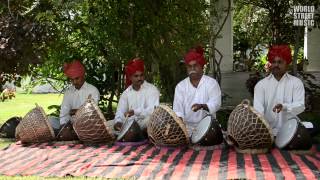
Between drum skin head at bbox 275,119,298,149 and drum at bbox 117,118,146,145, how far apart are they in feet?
5.63

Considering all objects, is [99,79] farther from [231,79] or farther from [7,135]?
[231,79]

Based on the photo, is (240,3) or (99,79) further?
(240,3)

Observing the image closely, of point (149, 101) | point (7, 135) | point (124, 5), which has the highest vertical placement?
point (124, 5)

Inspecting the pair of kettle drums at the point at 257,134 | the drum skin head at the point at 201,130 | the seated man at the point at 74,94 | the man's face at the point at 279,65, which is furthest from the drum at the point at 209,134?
the seated man at the point at 74,94

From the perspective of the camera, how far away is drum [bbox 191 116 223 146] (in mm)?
6410

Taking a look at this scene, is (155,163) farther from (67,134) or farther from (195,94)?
(67,134)

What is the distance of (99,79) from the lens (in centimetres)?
1020

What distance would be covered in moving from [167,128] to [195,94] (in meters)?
0.92

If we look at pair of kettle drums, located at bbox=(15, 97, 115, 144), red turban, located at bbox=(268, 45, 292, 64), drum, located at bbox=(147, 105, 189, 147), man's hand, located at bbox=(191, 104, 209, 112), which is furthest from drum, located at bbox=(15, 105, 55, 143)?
red turban, located at bbox=(268, 45, 292, 64)

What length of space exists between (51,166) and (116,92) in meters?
4.53

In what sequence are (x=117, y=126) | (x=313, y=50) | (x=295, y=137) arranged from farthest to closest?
(x=313, y=50), (x=117, y=126), (x=295, y=137)

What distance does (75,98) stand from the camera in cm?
800

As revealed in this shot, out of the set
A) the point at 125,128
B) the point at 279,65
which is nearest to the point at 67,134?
the point at 125,128

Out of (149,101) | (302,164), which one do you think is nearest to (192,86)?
(149,101)
